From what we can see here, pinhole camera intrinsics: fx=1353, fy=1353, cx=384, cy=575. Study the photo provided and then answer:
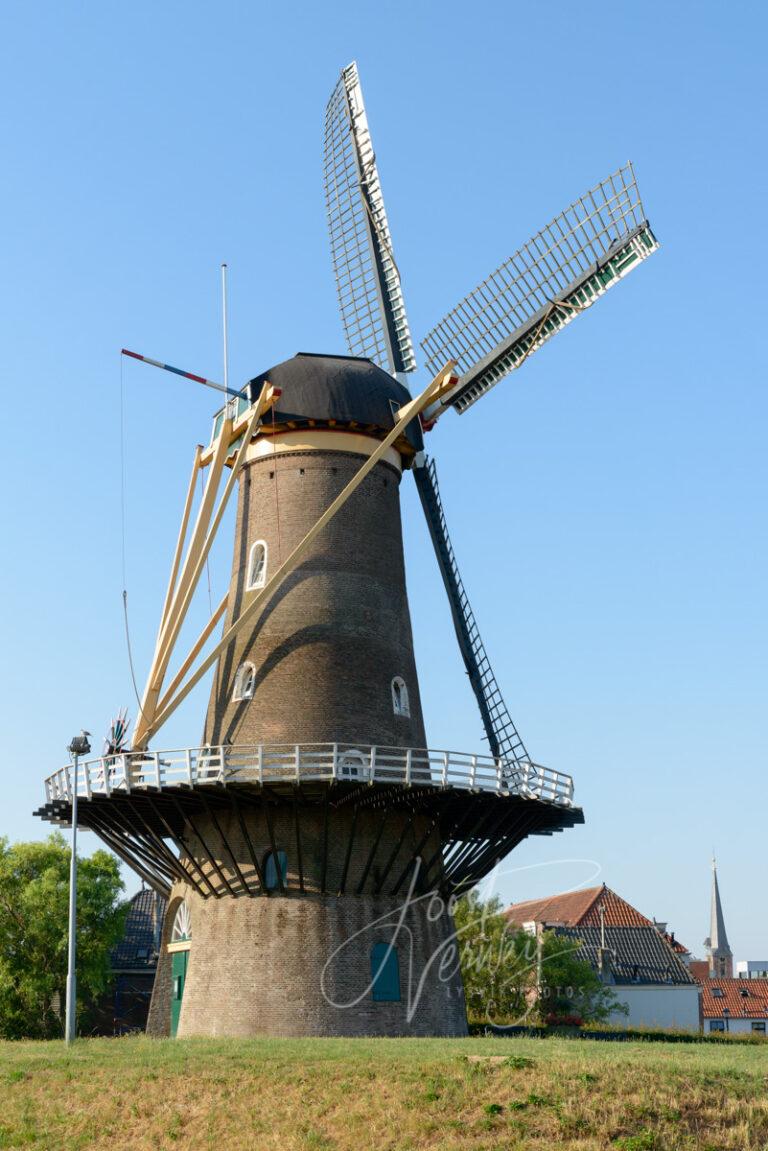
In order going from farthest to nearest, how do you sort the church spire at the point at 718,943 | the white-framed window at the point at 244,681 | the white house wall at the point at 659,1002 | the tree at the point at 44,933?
the church spire at the point at 718,943 < the white house wall at the point at 659,1002 < the tree at the point at 44,933 < the white-framed window at the point at 244,681

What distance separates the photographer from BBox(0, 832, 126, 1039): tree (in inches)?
1460

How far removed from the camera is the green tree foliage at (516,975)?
37.9 metres

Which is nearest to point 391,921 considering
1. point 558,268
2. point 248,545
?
point 248,545

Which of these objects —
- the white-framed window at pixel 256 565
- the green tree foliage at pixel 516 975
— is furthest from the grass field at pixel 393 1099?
the green tree foliage at pixel 516 975

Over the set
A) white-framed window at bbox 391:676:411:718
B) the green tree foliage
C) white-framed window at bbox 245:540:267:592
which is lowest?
the green tree foliage

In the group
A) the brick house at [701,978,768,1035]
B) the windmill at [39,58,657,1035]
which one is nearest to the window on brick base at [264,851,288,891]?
the windmill at [39,58,657,1035]

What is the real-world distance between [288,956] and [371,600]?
6881mm

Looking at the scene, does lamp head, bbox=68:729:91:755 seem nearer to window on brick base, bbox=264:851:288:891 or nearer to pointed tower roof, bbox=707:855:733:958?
window on brick base, bbox=264:851:288:891

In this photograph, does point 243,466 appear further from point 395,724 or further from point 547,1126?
point 547,1126

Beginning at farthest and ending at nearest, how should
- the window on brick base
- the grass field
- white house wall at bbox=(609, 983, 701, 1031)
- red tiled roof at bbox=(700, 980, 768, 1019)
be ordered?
red tiled roof at bbox=(700, 980, 768, 1019) < white house wall at bbox=(609, 983, 701, 1031) < the window on brick base < the grass field

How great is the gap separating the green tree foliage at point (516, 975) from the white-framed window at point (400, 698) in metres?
10.1

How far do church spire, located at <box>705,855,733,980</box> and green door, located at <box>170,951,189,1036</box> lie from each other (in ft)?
253

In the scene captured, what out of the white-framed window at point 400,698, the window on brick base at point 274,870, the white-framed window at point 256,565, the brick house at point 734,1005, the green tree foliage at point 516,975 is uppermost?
the white-framed window at point 256,565

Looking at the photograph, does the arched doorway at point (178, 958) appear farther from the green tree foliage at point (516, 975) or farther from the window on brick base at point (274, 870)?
the green tree foliage at point (516, 975)
